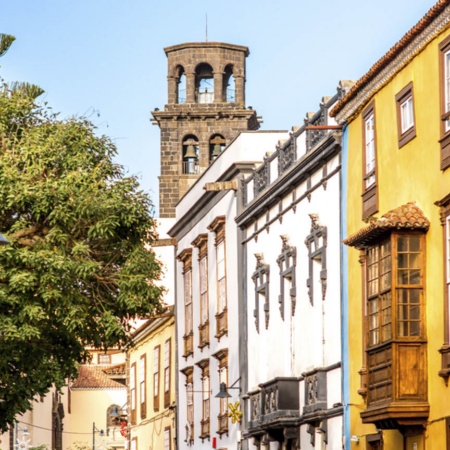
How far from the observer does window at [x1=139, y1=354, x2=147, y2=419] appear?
55.8m

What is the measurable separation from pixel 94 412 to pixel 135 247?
67522 mm

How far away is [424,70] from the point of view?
2295 centimetres

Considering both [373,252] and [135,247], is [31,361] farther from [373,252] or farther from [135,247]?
[373,252]

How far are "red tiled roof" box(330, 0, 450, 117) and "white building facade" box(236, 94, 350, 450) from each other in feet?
3.39

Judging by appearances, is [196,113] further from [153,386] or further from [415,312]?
[415,312]

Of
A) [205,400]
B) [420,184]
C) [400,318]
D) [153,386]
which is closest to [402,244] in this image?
→ [420,184]

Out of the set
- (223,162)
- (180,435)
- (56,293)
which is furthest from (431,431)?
(180,435)

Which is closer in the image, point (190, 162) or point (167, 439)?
point (167, 439)

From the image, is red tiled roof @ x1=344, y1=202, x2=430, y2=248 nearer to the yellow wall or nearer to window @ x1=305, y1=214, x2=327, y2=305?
the yellow wall

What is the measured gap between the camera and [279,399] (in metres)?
31.8

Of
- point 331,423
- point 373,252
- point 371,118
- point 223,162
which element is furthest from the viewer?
point 223,162

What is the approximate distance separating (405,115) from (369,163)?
213 cm

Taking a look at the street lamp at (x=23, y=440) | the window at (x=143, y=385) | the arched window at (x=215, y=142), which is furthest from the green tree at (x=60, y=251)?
the arched window at (x=215, y=142)

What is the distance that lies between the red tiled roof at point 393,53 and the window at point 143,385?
29517 millimetres
